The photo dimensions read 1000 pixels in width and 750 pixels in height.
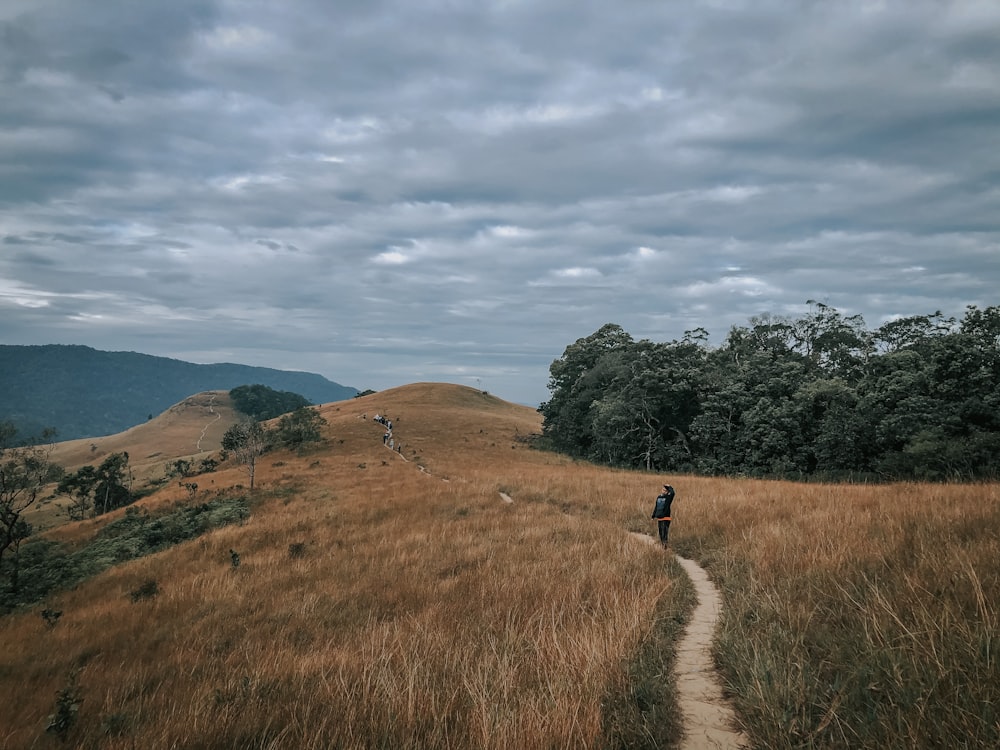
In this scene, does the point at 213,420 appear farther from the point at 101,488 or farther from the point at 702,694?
the point at 702,694

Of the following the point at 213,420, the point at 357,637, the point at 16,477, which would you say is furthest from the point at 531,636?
the point at 213,420

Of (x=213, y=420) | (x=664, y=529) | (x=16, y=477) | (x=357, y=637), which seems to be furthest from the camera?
(x=213, y=420)

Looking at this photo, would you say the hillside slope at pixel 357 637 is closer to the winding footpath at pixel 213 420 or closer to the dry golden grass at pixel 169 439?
the dry golden grass at pixel 169 439

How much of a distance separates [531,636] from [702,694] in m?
2.05

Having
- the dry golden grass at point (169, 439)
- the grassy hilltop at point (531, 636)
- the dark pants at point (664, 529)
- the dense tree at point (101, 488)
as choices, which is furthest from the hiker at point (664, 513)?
the dry golden grass at point (169, 439)

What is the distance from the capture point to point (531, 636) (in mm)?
5867

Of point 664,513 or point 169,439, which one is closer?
point 664,513

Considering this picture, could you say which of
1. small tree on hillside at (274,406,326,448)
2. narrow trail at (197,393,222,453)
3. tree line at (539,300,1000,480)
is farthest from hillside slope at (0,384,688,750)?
narrow trail at (197,393,222,453)

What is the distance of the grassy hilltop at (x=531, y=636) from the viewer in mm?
3709

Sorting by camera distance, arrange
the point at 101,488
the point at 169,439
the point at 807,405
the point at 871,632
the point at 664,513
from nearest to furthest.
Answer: the point at 871,632 < the point at 664,513 < the point at 807,405 < the point at 101,488 < the point at 169,439

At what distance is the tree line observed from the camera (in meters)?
26.4

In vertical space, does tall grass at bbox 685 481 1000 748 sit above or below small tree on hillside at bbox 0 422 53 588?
above

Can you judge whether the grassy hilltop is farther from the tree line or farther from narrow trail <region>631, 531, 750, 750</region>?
the tree line

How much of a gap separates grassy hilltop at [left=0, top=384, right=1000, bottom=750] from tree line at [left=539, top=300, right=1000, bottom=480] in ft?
54.3
